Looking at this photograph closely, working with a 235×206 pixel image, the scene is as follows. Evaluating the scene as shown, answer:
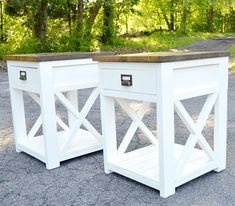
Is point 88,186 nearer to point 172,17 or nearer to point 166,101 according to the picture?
point 166,101

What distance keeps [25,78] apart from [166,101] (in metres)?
1.36

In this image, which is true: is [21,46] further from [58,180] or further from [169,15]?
[169,15]

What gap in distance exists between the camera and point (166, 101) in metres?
2.23

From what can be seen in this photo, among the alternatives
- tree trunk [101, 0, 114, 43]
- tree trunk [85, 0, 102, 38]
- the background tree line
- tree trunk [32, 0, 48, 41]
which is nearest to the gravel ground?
the background tree line

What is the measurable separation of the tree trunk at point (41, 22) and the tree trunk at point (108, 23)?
276 centimetres

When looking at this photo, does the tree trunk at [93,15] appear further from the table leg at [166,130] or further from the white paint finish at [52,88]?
the table leg at [166,130]

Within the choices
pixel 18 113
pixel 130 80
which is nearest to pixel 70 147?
pixel 18 113

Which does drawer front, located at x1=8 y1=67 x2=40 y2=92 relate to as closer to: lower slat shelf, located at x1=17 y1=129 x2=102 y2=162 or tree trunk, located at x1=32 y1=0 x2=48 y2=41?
lower slat shelf, located at x1=17 y1=129 x2=102 y2=162

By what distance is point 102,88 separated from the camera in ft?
8.76

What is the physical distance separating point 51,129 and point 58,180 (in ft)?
1.45

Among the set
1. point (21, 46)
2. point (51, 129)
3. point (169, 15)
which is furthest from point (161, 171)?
point (169, 15)

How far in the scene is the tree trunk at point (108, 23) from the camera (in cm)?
1495

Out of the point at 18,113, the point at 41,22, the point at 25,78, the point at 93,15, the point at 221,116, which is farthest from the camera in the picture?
the point at 93,15

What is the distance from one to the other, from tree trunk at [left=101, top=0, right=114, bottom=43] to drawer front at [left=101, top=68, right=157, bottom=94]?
12.6 metres
